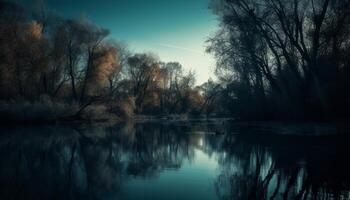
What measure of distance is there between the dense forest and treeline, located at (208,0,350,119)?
62 millimetres

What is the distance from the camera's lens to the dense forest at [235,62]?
58.6ft

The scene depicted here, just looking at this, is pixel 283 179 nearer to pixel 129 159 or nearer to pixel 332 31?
pixel 129 159

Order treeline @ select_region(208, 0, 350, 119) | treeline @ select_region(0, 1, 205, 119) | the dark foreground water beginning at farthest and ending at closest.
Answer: treeline @ select_region(0, 1, 205, 119) < treeline @ select_region(208, 0, 350, 119) < the dark foreground water

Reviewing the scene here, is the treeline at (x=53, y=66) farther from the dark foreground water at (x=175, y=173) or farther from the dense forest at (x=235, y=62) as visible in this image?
the dark foreground water at (x=175, y=173)

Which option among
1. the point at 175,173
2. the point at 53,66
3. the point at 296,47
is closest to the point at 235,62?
the point at 296,47

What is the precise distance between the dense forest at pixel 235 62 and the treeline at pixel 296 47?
2.4 inches

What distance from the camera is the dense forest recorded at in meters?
17.9

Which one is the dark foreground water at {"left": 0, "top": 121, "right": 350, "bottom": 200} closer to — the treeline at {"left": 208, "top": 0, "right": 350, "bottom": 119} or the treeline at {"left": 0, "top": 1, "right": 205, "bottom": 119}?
the treeline at {"left": 208, "top": 0, "right": 350, "bottom": 119}

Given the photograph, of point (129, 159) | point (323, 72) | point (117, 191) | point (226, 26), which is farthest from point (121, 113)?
point (117, 191)

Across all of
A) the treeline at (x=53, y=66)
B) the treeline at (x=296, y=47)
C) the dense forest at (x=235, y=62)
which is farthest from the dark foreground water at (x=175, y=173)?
the treeline at (x=53, y=66)

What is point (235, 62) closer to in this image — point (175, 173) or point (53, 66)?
point (175, 173)

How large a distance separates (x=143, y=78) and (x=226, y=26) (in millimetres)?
32247

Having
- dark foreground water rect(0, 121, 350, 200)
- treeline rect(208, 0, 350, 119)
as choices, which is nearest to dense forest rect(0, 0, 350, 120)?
treeline rect(208, 0, 350, 119)

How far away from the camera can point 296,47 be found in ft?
61.3
